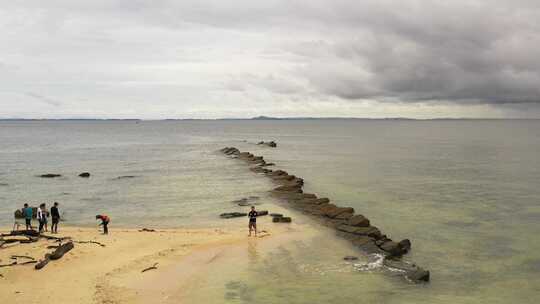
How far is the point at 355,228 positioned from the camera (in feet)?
98.9

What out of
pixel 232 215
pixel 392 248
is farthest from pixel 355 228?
pixel 232 215

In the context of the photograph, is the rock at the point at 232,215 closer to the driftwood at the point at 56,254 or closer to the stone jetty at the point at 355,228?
the stone jetty at the point at 355,228

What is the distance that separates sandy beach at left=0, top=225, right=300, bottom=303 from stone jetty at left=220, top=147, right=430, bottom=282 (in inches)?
179

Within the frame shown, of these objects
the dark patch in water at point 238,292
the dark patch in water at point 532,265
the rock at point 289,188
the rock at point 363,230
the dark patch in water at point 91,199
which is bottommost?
the dark patch in water at point 91,199

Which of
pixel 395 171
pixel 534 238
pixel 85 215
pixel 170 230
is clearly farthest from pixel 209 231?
pixel 395 171

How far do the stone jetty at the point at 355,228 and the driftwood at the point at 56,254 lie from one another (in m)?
13.7

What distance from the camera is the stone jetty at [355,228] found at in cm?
2402

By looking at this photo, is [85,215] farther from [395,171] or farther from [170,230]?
[395,171]

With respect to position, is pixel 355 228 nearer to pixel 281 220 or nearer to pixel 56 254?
pixel 281 220

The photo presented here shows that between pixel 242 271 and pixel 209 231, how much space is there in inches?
340

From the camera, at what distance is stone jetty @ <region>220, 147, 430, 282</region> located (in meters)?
24.0

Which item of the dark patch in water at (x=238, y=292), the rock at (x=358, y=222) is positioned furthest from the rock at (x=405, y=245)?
the dark patch in water at (x=238, y=292)

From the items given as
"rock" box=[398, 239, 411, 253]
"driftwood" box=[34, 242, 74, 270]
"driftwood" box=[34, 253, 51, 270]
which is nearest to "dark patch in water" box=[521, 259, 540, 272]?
"rock" box=[398, 239, 411, 253]

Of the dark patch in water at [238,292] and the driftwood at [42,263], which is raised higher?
the driftwood at [42,263]
